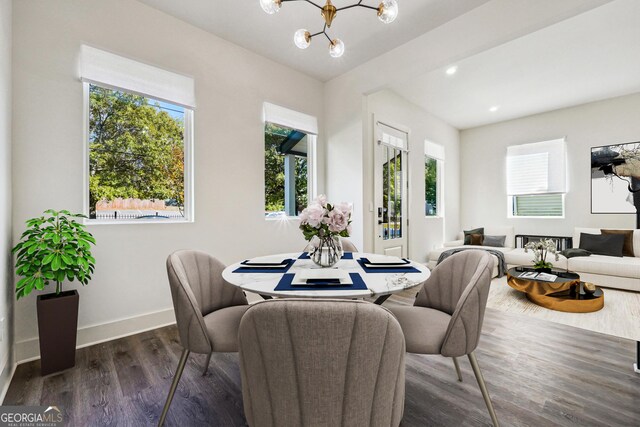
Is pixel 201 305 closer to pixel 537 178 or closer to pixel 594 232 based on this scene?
pixel 594 232

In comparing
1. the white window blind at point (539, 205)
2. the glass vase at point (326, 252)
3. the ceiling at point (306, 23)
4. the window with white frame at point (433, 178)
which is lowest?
the glass vase at point (326, 252)

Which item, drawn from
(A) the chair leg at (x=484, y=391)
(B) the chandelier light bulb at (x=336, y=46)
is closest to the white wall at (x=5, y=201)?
(B) the chandelier light bulb at (x=336, y=46)

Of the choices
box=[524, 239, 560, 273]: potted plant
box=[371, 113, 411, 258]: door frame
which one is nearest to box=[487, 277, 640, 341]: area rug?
box=[524, 239, 560, 273]: potted plant

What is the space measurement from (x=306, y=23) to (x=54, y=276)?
2.82 metres

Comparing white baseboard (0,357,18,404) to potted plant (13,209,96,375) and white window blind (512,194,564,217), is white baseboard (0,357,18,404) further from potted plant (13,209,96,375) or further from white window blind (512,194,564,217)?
white window blind (512,194,564,217)

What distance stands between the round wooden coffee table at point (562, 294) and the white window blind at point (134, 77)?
13.2 feet

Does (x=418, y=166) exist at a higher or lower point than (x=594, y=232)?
higher

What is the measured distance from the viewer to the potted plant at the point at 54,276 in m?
1.80

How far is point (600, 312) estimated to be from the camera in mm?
2980

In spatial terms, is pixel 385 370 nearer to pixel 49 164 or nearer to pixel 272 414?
pixel 272 414

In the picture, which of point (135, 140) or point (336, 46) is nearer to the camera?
point (336, 46)

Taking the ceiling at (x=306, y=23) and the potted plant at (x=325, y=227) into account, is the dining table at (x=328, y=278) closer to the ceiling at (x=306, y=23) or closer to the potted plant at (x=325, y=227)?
the potted plant at (x=325, y=227)

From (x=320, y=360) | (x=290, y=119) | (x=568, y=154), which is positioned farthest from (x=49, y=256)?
(x=568, y=154)

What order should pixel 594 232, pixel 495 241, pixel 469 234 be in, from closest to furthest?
pixel 594 232 < pixel 495 241 < pixel 469 234
